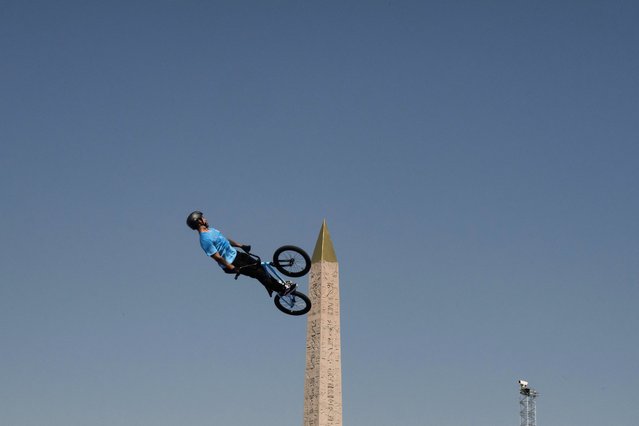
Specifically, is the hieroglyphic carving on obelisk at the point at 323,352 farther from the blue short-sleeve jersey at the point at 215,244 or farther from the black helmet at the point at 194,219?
the black helmet at the point at 194,219

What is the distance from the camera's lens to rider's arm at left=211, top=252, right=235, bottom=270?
20016mm

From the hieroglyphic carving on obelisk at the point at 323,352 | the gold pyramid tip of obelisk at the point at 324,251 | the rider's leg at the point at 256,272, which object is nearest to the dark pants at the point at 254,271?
the rider's leg at the point at 256,272

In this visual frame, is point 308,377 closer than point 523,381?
Yes

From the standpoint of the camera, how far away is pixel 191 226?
1962 cm

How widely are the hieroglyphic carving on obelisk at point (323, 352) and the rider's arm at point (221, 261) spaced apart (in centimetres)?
2173

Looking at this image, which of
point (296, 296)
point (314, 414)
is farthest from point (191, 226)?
point (314, 414)

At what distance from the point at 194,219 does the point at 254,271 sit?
1692 mm

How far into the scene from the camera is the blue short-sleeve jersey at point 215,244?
19.8 m

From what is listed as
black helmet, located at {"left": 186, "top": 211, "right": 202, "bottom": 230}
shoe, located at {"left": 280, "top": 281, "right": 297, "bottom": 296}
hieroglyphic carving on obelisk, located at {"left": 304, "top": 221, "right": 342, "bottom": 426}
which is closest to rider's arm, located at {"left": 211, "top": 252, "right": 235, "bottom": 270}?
black helmet, located at {"left": 186, "top": 211, "right": 202, "bottom": 230}

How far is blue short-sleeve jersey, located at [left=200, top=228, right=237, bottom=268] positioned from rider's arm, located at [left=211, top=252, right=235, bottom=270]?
0.05 meters

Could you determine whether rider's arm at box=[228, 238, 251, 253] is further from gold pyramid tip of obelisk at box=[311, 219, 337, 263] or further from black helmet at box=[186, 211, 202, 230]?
gold pyramid tip of obelisk at box=[311, 219, 337, 263]

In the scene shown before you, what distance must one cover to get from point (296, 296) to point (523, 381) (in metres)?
50.3

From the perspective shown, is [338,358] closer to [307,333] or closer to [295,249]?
[307,333]

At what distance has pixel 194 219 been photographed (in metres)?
19.6
